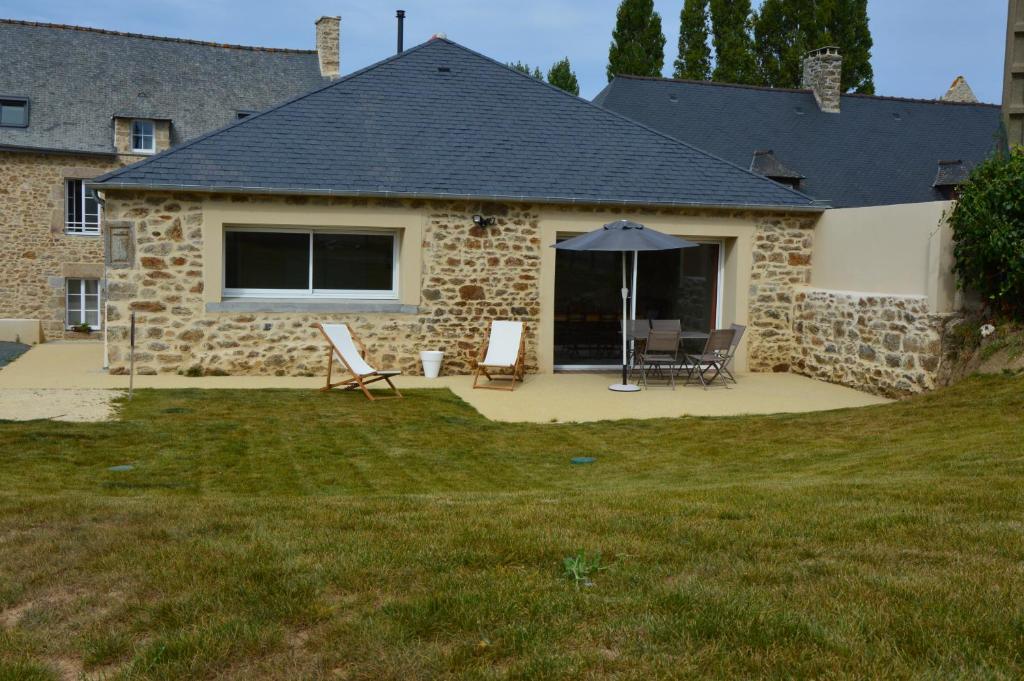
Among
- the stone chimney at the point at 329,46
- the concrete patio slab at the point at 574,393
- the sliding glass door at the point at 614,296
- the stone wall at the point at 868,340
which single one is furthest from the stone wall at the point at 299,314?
the stone chimney at the point at 329,46

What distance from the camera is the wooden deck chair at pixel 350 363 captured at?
38.1ft

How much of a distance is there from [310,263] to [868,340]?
7.45 m

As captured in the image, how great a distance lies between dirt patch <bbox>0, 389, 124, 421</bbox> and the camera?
9.53 m

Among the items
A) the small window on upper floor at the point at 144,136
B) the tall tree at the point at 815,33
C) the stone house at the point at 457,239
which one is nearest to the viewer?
the stone house at the point at 457,239

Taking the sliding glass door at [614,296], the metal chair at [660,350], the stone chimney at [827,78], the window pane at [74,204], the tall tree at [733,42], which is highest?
the tall tree at [733,42]

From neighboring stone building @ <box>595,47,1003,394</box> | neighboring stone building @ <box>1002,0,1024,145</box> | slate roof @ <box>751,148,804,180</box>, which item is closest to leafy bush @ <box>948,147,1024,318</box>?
neighboring stone building @ <box>595,47,1003,394</box>

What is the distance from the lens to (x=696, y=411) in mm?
10969

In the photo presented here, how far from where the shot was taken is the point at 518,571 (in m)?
4.02

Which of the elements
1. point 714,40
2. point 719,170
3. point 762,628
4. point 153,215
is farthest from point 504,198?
point 714,40

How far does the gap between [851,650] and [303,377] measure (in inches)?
426

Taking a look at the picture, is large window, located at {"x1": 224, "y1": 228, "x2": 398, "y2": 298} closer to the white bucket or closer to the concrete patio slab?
the white bucket

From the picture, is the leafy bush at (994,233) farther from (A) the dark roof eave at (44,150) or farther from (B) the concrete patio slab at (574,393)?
(A) the dark roof eave at (44,150)

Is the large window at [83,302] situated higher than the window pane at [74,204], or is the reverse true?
the window pane at [74,204]

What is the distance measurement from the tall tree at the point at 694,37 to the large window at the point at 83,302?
21.2m
